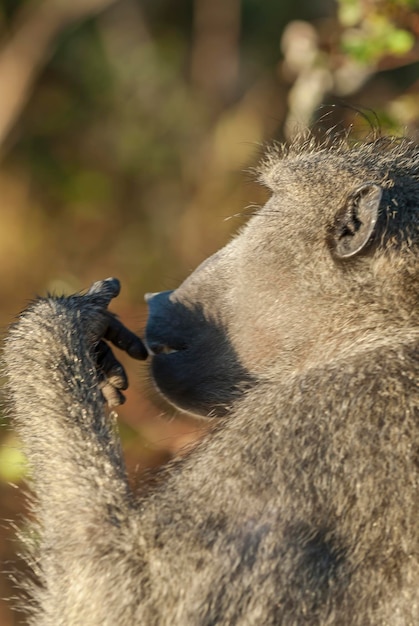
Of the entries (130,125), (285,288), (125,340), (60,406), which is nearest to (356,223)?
(285,288)

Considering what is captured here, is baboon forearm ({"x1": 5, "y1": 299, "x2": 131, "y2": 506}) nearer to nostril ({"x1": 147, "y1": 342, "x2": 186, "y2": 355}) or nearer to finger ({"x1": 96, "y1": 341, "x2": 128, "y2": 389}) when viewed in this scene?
finger ({"x1": 96, "y1": 341, "x2": 128, "y2": 389})

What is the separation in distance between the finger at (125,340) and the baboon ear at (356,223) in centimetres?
65

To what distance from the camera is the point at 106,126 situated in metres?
9.43

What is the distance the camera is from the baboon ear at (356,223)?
310 centimetres

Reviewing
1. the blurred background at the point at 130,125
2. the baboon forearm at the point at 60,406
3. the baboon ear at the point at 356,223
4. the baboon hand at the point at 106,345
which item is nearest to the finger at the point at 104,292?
the baboon hand at the point at 106,345

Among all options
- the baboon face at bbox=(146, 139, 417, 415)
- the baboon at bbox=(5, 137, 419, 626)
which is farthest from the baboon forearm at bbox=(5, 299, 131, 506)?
the baboon face at bbox=(146, 139, 417, 415)

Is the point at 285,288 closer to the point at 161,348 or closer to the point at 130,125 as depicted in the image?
the point at 161,348

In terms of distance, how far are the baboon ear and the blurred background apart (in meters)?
3.77

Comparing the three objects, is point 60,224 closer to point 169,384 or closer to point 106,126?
point 106,126

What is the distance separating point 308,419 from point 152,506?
464 mm

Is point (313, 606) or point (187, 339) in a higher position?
point (187, 339)

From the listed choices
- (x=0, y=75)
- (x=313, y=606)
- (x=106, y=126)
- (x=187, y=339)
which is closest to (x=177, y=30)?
(x=106, y=126)

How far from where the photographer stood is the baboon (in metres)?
2.83

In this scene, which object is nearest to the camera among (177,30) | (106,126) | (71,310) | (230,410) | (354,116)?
(230,410)
